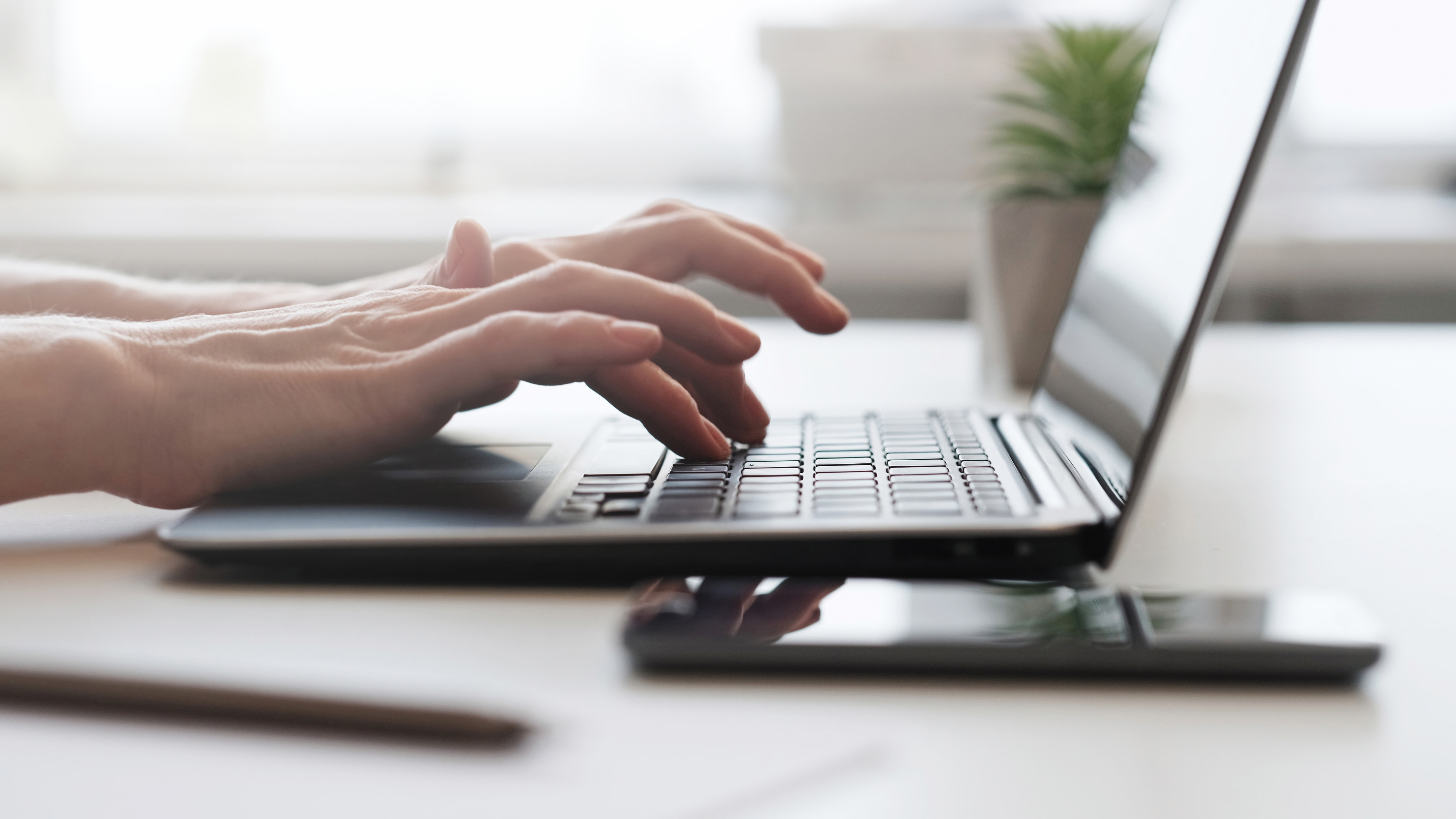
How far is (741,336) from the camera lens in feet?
1.72

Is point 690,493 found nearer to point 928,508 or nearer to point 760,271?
point 928,508

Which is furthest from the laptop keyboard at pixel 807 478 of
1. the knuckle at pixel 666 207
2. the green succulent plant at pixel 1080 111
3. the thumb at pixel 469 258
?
the green succulent plant at pixel 1080 111

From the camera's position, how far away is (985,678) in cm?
33

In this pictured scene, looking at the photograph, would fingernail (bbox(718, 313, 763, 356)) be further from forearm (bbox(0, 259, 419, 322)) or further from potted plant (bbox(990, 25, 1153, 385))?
potted plant (bbox(990, 25, 1153, 385))

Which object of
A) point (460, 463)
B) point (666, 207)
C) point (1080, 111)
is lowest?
point (460, 463)

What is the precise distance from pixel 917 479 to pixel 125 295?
1.87 feet

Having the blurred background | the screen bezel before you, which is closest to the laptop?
the screen bezel

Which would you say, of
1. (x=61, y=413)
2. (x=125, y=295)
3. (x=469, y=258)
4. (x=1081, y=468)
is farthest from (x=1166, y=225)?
(x=125, y=295)

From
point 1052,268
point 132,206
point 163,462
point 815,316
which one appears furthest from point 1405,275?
point 132,206

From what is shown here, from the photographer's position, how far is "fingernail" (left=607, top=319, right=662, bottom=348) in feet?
1.49

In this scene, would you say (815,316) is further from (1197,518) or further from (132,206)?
(132,206)

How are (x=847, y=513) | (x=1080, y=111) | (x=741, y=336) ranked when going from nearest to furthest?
(x=847, y=513) < (x=741, y=336) < (x=1080, y=111)

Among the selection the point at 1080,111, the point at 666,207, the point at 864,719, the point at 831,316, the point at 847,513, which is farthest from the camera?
the point at 1080,111

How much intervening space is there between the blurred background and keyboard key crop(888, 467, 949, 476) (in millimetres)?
1029
